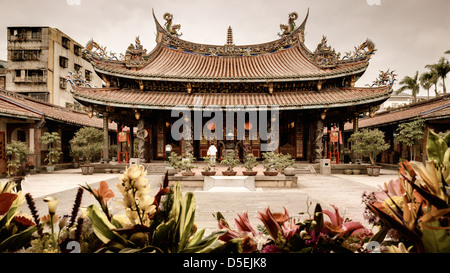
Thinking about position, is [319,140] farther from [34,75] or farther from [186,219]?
[186,219]

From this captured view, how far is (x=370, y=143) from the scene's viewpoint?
11617 millimetres

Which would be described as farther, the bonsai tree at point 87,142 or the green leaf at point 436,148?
the bonsai tree at point 87,142

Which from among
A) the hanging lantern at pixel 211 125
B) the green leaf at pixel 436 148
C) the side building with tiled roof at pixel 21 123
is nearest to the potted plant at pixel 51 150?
the side building with tiled roof at pixel 21 123

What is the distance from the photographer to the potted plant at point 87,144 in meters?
11.9

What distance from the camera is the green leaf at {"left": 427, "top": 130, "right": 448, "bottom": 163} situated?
78 cm

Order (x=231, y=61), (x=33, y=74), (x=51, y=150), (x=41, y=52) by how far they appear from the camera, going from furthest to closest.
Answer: (x=231, y=61) < (x=51, y=150) < (x=33, y=74) < (x=41, y=52)

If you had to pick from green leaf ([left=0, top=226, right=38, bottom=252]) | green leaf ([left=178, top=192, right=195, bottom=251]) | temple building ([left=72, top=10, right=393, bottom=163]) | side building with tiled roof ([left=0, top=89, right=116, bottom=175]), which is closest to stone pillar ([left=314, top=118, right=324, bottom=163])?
temple building ([left=72, top=10, right=393, bottom=163])

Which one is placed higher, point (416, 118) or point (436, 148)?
point (416, 118)

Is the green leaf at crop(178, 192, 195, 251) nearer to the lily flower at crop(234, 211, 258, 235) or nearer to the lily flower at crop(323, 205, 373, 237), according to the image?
the lily flower at crop(234, 211, 258, 235)

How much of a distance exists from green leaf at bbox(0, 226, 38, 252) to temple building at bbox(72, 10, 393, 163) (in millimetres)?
11572

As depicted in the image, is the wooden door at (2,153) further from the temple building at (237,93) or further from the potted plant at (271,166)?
the potted plant at (271,166)

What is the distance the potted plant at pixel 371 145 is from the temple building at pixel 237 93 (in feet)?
3.89

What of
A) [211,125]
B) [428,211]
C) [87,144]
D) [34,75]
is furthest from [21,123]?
[428,211]

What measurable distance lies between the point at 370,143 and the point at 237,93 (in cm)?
813
